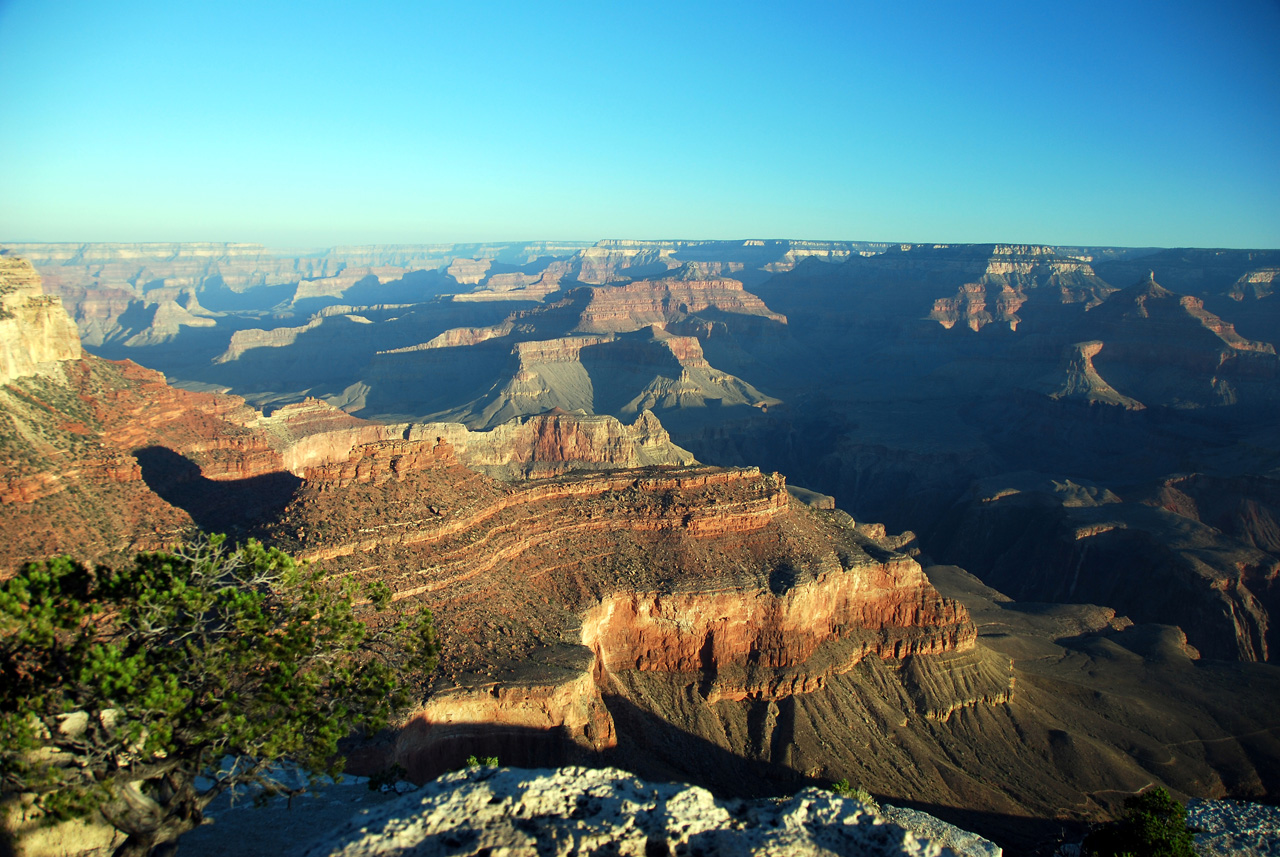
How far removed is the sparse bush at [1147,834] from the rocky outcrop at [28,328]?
202ft

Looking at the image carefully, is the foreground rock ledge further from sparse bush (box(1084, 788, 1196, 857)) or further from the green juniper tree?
sparse bush (box(1084, 788, 1196, 857))

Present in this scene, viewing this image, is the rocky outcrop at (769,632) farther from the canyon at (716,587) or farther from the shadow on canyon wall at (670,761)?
the shadow on canyon wall at (670,761)

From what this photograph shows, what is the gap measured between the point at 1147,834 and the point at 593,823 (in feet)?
80.2

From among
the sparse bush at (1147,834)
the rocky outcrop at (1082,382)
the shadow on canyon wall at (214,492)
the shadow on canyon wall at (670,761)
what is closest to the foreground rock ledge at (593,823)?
the shadow on canyon wall at (670,761)

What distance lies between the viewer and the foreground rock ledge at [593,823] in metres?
14.6

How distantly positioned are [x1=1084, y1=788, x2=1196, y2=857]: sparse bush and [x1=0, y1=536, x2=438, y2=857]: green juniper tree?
88.9 ft

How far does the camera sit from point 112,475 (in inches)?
1673

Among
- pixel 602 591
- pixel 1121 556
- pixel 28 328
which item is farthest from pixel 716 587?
pixel 1121 556

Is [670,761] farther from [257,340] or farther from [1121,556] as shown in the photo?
[257,340]

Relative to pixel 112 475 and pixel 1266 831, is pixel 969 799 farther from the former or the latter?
pixel 112 475

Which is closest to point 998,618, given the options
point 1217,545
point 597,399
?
point 1217,545

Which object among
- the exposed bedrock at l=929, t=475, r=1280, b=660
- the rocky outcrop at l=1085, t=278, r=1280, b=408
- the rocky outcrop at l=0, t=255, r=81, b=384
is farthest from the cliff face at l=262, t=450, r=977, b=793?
the rocky outcrop at l=1085, t=278, r=1280, b=408

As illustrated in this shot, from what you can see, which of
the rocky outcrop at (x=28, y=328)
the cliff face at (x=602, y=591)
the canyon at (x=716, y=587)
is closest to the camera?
the cliff face at (x=602, y=591)

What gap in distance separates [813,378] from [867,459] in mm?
62531
